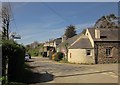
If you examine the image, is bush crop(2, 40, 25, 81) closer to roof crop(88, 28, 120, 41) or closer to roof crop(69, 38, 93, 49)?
roof crop(69, 38, 93, 49)

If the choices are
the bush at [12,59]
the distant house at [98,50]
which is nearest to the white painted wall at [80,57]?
the distant house at [98,50]

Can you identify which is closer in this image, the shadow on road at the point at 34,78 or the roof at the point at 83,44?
the shadow on road at the point at 34,78

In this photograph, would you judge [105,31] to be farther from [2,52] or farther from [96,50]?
[2,52]

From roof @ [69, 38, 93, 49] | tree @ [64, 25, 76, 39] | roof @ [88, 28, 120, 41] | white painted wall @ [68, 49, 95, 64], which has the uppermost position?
tree @ [64, 25, 76, 39]

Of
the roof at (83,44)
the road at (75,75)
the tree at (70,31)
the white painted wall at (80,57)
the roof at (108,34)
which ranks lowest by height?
the road at (75,75)

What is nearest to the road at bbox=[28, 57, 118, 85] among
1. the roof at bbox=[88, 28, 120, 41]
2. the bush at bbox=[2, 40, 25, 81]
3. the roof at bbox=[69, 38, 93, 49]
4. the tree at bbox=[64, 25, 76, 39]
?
the bush at bbox=[2, 40, 25, 81]

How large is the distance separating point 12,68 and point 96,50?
28476mm

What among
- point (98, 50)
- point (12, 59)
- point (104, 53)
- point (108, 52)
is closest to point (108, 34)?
point (108, 52)

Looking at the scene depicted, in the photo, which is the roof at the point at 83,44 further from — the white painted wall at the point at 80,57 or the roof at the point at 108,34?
the roof at the point at 108,34

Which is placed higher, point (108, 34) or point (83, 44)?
point (108, 34)

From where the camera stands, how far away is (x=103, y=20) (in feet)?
262

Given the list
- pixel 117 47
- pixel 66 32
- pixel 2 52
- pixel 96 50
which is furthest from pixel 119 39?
pixel 66 32

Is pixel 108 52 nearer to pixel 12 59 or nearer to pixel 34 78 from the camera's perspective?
pixel 34 78

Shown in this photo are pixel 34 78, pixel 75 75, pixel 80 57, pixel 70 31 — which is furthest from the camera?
pixel 70 31
